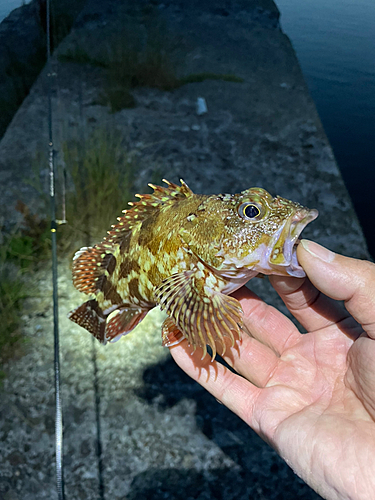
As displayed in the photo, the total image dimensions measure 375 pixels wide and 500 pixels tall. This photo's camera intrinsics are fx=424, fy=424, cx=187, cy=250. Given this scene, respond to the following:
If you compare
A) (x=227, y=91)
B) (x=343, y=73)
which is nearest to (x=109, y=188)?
(x=227, y=91)

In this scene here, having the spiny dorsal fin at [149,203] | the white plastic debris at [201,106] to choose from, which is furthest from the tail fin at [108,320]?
the white plastic debris at [201,106]

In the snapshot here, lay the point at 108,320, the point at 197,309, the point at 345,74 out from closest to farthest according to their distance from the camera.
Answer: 1. the point at 197,309
2. the point at 108,320
3. the point at 345,74

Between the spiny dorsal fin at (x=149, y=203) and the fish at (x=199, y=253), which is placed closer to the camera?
the fish at (x=199, y=253)

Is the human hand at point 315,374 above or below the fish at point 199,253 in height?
below

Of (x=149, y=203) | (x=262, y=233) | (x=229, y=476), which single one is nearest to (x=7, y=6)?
(x=149, y=203)

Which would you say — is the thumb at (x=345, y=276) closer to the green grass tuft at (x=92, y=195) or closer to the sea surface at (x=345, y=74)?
the green grass tuft at (x=92, y=195)

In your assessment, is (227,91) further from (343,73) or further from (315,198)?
(315,198)

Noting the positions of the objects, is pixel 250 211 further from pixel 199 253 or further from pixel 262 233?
pixel 199 253
